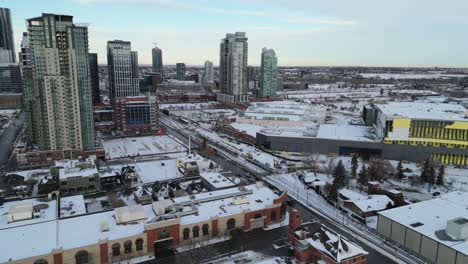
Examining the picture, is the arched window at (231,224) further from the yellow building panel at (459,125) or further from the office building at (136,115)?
the office building at (136,115)

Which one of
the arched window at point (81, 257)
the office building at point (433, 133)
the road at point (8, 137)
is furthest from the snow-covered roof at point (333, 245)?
the road at point (8, 137)

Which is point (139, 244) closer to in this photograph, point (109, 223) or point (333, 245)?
point (109, 223)

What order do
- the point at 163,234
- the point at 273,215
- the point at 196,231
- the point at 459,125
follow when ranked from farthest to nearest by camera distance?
1. the point at 459,125
2. the point at 273,215
3. the point at 196,231
4. the point at 163,234

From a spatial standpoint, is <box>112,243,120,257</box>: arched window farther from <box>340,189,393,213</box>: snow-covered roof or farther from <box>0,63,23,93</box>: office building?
<box>0,63,23,93</box>: office building

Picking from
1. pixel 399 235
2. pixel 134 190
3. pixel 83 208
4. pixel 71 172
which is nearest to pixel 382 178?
pixel 399 235

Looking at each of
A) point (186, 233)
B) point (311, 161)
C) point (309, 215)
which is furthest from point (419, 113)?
point (186, 233)

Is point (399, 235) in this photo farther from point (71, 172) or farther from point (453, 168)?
point (71, 172)
